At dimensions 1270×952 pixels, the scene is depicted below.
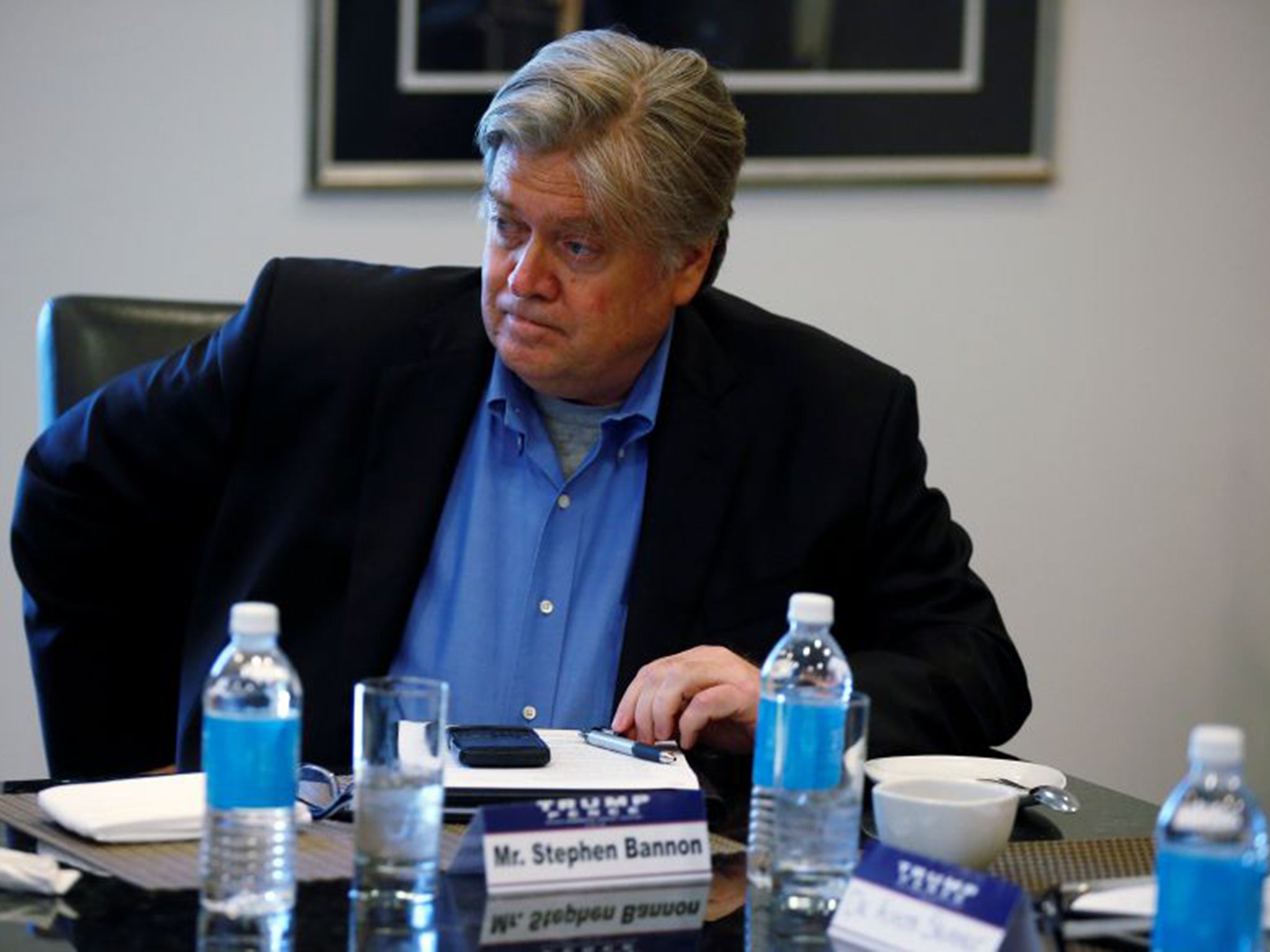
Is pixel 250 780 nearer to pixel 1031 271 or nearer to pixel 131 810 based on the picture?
pixel 131 810

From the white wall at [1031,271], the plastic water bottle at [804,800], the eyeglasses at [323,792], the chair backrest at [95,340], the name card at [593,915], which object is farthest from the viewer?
the white wall at [1031,271]

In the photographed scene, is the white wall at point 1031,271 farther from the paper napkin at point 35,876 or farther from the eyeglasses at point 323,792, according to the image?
the paper napkin at point 35,876

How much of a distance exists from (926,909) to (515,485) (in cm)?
110

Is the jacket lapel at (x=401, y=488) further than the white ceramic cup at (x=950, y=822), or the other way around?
the jacket lapel at (x=401, y=488)

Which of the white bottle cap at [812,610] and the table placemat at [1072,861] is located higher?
the white bottle cap at [812,610]

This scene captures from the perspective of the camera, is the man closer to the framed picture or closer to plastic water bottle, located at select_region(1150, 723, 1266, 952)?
plastic water bottle, located at select_region(1150, 723, 1266, 952)

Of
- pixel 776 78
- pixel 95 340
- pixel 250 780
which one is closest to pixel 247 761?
pixel 250 780

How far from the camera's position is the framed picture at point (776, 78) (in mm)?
3412

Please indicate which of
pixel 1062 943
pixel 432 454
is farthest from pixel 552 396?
pixel 1062 943

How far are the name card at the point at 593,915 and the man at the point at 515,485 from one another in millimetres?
723

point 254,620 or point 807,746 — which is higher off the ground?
point 254,620

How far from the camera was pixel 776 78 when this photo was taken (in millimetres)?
3518

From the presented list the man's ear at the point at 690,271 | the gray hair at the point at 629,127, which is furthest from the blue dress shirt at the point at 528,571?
the gray hair at the point at 629,127

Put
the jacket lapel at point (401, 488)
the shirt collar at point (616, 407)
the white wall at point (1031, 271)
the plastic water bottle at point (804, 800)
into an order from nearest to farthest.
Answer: the plastic water bottle at point (804, 800) < the jacket lapel at point (401, 488) < the shirt collar at point (616, 407) < the white wall at point (1031, 271)
